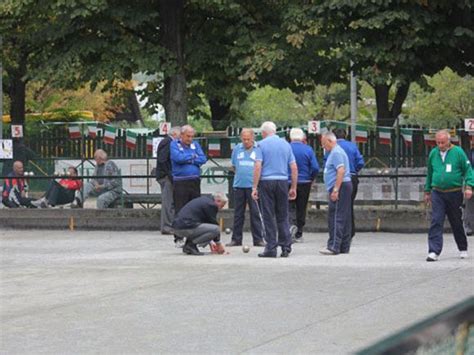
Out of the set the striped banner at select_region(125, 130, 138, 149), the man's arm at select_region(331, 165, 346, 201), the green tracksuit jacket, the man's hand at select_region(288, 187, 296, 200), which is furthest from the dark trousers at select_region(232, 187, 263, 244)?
the striped banner at select_region(125, 130, 138, 149)

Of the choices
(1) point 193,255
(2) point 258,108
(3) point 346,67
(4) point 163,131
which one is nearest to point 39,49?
(4) point 163,131

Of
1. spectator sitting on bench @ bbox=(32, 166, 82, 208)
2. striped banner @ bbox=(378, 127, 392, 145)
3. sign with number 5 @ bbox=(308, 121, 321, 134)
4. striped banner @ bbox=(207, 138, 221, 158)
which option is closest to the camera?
spectator sitting on bench @ bbox=(32, 166, 82, 208)

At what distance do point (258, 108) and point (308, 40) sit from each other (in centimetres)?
3892

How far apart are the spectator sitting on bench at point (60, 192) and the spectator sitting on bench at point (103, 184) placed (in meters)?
0.17

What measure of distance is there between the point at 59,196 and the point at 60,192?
0.30 ft

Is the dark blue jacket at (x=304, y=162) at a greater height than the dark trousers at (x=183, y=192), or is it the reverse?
the dark blue jacket at (x=304, y=162)

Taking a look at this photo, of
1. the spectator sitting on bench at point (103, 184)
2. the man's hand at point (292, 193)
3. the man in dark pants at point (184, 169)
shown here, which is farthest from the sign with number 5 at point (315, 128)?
the man's hand at point (292, 193)

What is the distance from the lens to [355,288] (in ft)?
37.6

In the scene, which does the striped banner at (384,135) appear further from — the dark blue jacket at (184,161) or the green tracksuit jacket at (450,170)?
the green tracksuit jacket at (450,170)

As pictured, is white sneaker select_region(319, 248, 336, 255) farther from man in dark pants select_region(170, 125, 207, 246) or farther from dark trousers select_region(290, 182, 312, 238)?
man in dark pants select_region(170, 125, 207, 246)

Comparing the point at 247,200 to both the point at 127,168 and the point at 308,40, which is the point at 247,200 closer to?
the point at 127,168

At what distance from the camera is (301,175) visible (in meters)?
17.9

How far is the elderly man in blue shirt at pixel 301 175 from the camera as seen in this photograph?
17.8 metres

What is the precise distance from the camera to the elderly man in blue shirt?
17766 millimetres
